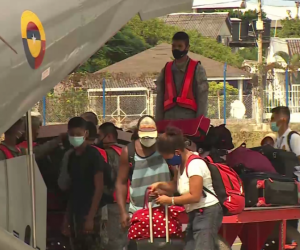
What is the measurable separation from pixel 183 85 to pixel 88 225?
1.72 metres

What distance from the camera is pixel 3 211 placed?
468 cm

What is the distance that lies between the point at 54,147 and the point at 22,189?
9.44 ft

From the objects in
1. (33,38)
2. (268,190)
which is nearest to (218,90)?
(268,190)

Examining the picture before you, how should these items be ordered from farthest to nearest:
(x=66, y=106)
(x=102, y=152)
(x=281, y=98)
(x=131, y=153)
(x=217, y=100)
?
(x=281, y=98) < (x=217, y=100) < (x=66, y=106) < (x=102, y=152) < (x=131, y=153)

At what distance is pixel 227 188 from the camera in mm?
7113

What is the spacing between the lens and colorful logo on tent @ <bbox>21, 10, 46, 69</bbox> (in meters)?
4.72

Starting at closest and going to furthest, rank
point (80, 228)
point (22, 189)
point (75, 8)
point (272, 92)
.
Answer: point (22, 189) < point (75, 8) < point (80, 228) < point (272, 92)

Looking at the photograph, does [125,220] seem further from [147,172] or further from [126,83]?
[126,83]

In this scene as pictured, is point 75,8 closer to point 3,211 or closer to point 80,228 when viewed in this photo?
point 3,211

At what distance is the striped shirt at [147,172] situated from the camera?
23.4ft

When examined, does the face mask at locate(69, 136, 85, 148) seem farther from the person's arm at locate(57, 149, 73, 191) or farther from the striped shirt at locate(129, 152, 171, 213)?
the striped shirt at locate(129, 152, 171, 213)

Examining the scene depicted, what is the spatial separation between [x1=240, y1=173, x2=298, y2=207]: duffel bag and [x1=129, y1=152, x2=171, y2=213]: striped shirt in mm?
1013

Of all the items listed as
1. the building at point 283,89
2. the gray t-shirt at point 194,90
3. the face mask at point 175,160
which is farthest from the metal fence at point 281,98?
the face mask at point 175,160

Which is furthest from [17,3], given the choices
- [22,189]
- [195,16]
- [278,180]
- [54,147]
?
[195,16]
